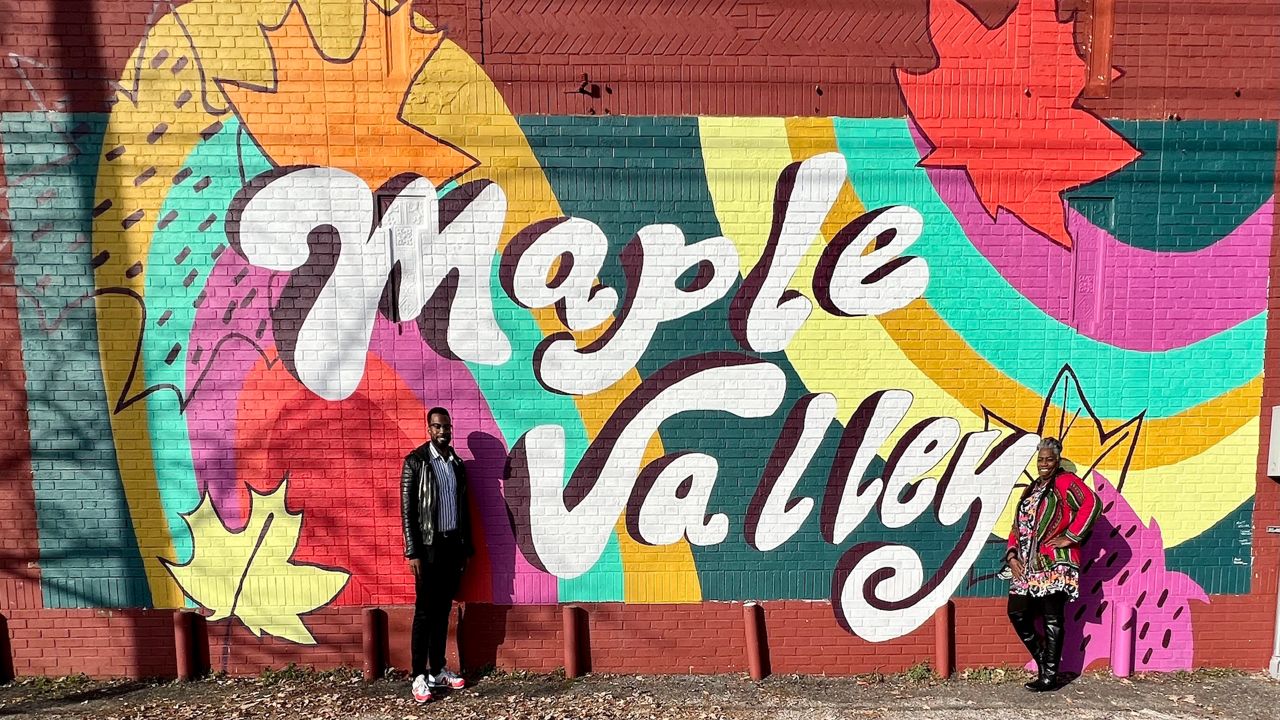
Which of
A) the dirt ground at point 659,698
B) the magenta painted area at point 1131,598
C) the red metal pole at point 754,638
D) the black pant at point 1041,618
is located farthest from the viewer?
the magenta painted area at point 1131,598

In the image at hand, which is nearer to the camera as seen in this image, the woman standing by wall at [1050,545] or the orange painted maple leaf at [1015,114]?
the woman standing by wall at [1050,545]

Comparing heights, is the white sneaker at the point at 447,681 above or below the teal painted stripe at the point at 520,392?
below

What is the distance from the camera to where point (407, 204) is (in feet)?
16.5

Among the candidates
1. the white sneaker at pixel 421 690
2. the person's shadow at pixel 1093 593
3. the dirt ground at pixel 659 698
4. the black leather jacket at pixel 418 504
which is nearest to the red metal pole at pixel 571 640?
the dirt ground at pixel 659 698

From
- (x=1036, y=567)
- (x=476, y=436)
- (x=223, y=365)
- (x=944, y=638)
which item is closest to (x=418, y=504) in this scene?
(x=476, y=436)

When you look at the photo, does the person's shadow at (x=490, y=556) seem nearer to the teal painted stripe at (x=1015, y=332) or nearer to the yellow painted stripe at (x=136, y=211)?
the yellow painted stripe at (x=136, y=211)

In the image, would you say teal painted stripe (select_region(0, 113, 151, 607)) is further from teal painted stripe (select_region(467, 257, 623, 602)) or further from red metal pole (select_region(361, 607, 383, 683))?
teal painted stripe (select_region(467, 257, 623, 602))

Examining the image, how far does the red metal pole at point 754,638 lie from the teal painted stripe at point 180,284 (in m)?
4.40

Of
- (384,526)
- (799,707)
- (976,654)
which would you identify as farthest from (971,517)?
(384,526)

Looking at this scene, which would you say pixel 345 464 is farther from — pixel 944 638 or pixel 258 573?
pixel 944 638

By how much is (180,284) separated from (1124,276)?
725 cm

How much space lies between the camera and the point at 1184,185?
511 centimetres

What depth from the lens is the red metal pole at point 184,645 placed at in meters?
5.08

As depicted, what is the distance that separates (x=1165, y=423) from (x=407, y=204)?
20.2 ft
